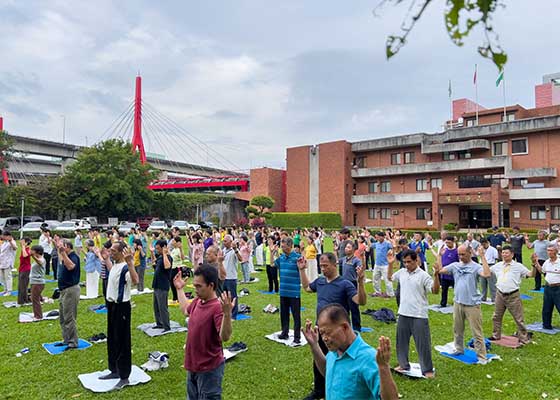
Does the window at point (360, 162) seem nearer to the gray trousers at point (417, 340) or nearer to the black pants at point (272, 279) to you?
the black pants at point (272, 279)

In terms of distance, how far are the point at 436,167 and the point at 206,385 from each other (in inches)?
1546

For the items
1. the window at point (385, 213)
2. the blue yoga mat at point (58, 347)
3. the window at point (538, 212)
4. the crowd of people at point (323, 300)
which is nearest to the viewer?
the crowd of people at point (323, 300)

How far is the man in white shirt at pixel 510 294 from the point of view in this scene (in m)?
7.01

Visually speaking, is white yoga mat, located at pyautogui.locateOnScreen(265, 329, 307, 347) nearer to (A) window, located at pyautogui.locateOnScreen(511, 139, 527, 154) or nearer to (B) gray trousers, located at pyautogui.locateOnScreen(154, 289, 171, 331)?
(B) gray trousers, located at pyautogui.locateOnScreen(154, 289, 171, 331)

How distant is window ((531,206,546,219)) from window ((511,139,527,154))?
505 centimetres

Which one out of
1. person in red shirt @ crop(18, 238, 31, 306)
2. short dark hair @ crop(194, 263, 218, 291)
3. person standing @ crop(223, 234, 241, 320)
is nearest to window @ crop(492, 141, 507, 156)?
person standing @ crop(223, 234, 241, 320)

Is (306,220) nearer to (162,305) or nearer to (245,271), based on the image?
(245,271)

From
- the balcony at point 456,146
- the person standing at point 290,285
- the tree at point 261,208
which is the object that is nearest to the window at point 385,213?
the balcony at point 456,146

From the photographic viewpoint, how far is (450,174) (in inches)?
1538

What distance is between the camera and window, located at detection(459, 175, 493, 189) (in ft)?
120

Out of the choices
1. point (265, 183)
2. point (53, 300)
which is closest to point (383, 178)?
point (265, 183)

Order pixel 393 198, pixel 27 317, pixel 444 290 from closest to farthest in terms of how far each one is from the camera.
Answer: pixel 27 317 < pixel 444 290 < pixel 393 198

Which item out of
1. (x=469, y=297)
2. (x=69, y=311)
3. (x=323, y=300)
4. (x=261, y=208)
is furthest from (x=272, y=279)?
(x=261, y=208)

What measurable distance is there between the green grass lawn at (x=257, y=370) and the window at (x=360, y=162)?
37.8 meters
